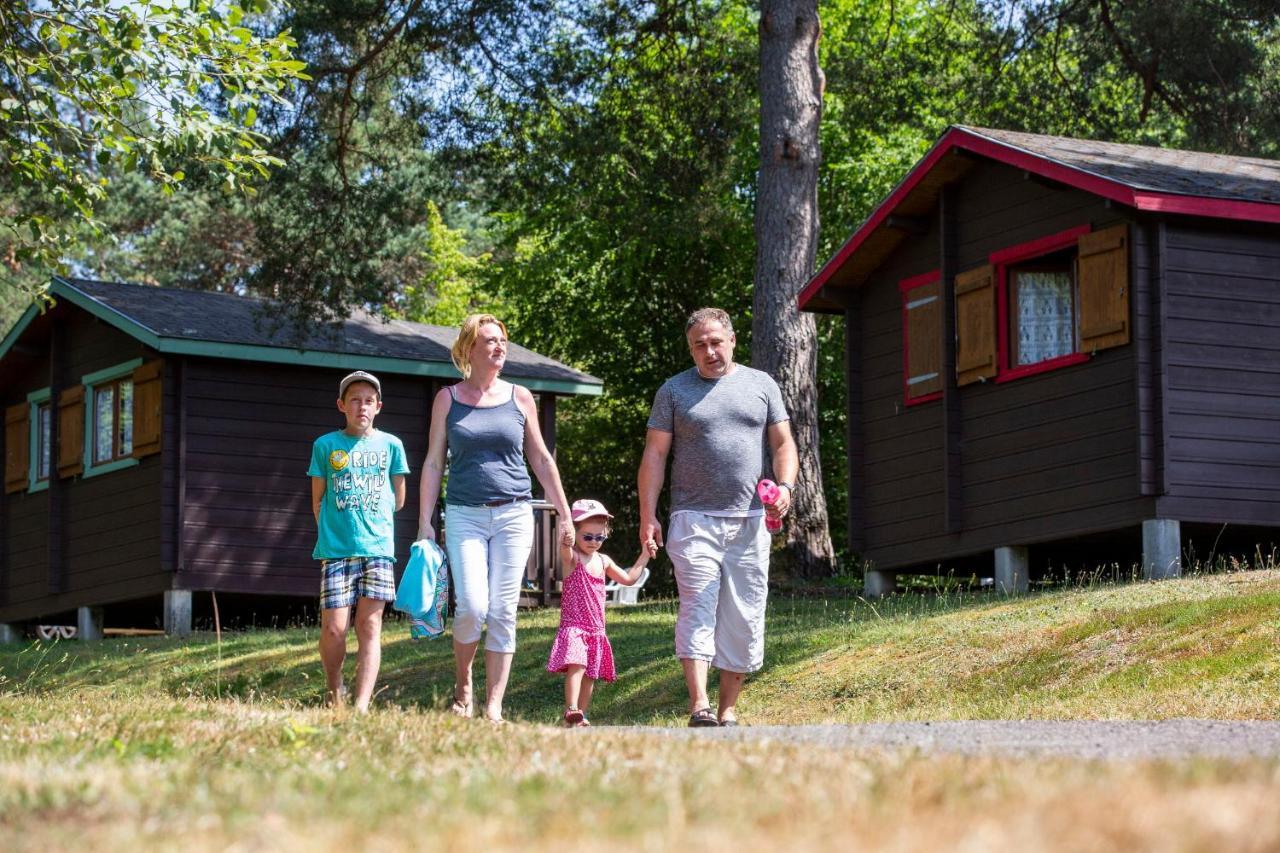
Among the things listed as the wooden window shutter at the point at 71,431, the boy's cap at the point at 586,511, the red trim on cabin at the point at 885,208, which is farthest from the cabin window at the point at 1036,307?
the wooden window shutter at the point at 71,431

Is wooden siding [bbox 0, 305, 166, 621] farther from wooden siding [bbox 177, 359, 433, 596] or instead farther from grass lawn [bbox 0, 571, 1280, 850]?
grass lawn [bbox 0, 571, 1280, 850]

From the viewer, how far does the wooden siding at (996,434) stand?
58.7 ft

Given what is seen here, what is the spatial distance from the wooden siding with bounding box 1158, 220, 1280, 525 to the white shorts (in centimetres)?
812

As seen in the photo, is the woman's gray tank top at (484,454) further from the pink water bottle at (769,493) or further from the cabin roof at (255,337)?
the cabin roof at (255,337)

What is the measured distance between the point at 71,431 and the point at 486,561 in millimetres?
17825

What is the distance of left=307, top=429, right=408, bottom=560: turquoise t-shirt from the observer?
10.0 meters

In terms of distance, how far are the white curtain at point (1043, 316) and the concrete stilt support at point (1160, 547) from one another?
2194 mm

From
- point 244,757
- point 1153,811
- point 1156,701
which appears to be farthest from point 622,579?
point 1153,811

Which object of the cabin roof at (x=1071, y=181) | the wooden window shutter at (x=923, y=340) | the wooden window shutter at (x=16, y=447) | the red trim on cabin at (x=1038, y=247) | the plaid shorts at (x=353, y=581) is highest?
the cabin roof at (x=1071, y=181)

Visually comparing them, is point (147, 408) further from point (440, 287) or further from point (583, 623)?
point (440, 287)

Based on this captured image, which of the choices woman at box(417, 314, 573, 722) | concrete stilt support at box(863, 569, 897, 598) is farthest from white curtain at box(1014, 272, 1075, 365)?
woman at box(417, 314, 573, 722)

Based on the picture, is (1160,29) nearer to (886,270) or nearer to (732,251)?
(886,270)

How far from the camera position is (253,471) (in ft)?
80.7

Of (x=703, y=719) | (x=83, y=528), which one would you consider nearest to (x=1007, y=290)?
(x=703, y=719)
